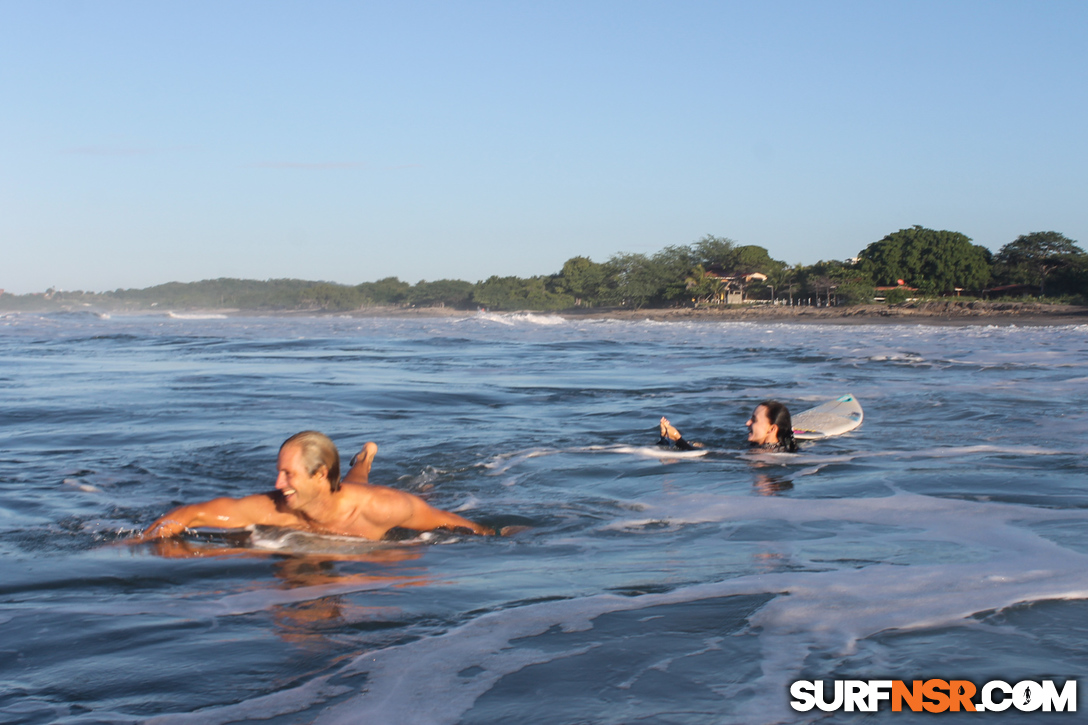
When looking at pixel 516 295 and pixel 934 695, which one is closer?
pixel 934 695

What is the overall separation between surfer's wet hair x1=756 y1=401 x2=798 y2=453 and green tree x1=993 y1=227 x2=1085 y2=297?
71059 mm

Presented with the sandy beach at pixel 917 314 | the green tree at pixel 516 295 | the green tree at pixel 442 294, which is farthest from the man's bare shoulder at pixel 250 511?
the green tree at pixel 442 294

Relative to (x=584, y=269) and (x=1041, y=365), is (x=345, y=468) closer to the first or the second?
(x=1041, y=365)

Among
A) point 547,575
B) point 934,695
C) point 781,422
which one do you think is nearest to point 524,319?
point 781,422

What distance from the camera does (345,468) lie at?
26.5 ft

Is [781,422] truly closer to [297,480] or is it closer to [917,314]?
[297,480]

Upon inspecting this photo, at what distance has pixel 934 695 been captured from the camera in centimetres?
299

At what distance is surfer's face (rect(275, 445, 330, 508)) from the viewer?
4.50m

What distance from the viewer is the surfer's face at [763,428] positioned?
8445 mm

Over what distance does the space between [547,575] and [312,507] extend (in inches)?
52.0

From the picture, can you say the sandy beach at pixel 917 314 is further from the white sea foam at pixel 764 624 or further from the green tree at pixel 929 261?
A: the white sea foam at pixel 764 624

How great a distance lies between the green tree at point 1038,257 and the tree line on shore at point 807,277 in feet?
0.27

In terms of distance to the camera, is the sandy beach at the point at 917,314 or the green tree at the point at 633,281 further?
the green tree at the point at 633,281

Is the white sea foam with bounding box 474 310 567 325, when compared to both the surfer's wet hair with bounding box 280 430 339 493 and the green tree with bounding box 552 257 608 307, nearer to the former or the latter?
the green tree with bounding box 552 257 608 307
